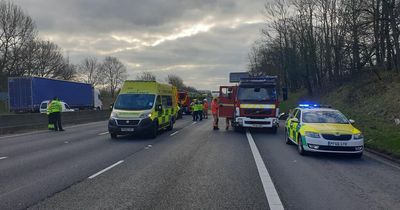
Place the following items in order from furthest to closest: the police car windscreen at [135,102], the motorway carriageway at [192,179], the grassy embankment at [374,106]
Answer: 1. the police car windscreen at [135,102]
2. the grassy embankment at [374,106]
3. the motorway carriageway at [192,179]

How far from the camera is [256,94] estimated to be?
21.1 meters

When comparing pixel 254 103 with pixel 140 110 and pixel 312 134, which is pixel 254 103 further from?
pixel 312 134

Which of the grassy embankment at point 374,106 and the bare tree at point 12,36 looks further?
the bare tree at point 12,36

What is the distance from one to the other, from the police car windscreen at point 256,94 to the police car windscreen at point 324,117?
683cm

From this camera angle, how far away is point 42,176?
8.87 metres

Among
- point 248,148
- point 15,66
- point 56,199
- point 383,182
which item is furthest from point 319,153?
point 15,66

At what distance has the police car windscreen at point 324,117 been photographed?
13.3 meters

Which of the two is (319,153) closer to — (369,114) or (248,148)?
(248,148)

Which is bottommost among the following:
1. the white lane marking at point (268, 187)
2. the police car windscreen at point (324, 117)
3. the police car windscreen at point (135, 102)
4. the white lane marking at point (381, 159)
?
the white lane marking at point (381, 159)

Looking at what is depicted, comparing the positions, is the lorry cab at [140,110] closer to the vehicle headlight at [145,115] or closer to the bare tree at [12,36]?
the vehicle headlight at [145,115]

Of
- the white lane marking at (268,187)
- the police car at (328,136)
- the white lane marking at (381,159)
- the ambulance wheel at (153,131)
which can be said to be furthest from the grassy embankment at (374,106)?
the ambulance wheel at (153,131)

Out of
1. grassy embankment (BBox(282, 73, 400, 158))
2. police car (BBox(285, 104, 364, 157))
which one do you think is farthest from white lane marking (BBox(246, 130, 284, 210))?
grassy embankment (BBox(282, 73, 400, 158))

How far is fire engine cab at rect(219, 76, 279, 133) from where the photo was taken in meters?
20.6

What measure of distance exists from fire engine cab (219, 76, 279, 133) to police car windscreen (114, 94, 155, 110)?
473 cm
